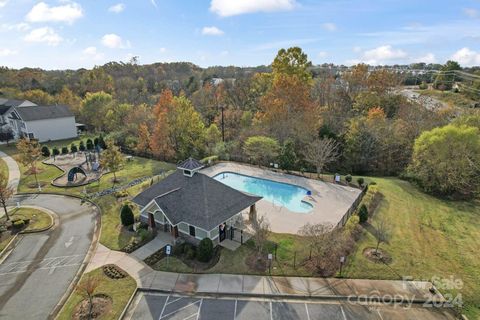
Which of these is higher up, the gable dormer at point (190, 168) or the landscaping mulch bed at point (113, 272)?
the gable dormer at point (190, 168)

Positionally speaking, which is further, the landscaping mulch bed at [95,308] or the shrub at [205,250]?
the shrub at [205,250]

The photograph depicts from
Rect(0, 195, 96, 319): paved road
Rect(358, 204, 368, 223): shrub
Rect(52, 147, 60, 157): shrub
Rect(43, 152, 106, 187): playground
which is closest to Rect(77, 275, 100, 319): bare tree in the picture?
Rect(0, 195, 96, 319): paved road

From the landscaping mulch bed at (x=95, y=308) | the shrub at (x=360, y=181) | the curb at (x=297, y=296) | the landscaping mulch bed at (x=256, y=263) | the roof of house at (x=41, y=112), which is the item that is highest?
the roof of house at (x=41, y=112)

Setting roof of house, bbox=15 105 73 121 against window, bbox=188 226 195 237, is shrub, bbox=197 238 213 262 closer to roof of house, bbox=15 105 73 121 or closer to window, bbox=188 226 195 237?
window, bbox=188 226 195 237

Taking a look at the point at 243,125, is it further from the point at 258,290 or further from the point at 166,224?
the point at 258,290

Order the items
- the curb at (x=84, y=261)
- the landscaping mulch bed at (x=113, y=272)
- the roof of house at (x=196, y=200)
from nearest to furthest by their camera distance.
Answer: the curb at (x=84, y=261) → the landscaping mulch bed at (x=113, y=272) → the roof of house at (x=196, y=200)

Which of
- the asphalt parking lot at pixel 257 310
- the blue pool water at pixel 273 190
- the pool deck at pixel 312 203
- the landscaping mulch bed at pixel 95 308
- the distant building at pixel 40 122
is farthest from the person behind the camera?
the distant building at pixel 40 122

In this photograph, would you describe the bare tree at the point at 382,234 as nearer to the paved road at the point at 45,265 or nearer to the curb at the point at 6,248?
the paved road at the point at 45,265

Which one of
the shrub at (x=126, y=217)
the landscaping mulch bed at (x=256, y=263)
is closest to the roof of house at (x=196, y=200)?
the shrub at (x=126, y=217)
